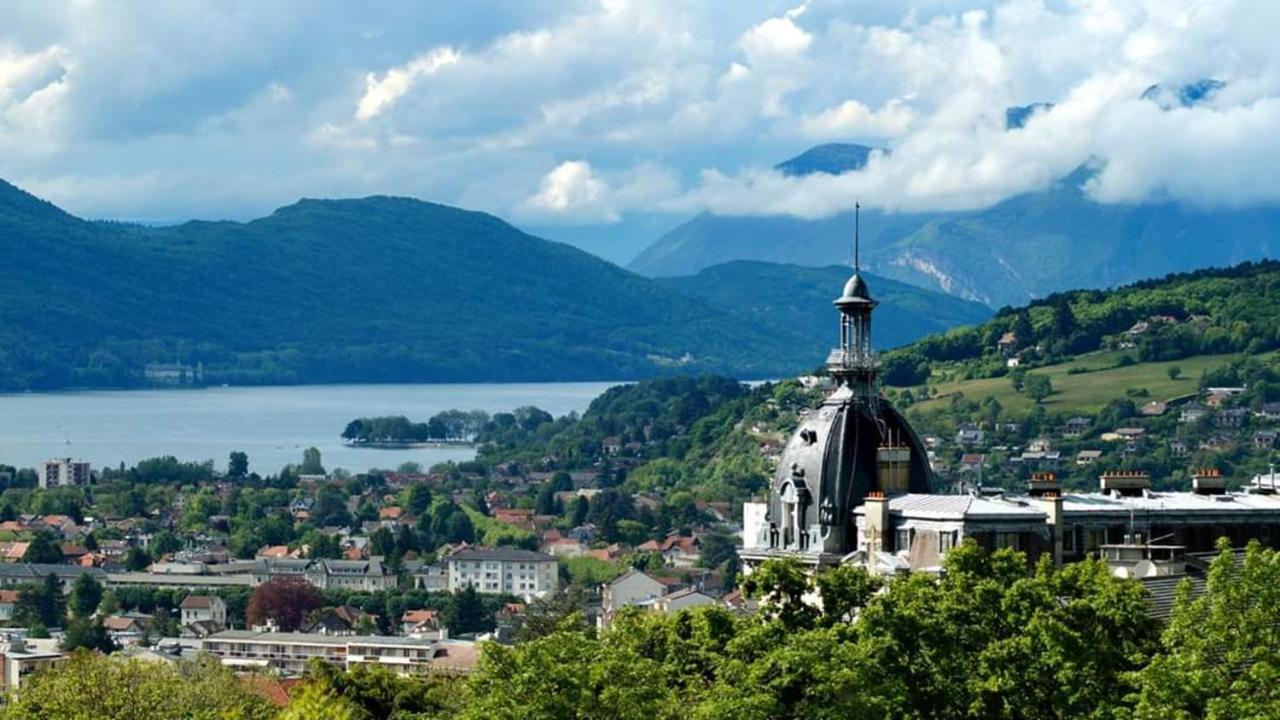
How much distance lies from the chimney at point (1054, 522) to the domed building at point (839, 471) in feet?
13.3

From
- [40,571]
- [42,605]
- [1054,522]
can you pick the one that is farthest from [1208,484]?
[40,571]

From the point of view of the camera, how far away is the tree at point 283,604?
16600 centimetres

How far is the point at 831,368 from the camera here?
227ft

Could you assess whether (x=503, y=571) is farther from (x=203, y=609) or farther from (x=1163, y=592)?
(x=1163, y=592)

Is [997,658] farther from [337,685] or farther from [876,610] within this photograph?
[337,685]

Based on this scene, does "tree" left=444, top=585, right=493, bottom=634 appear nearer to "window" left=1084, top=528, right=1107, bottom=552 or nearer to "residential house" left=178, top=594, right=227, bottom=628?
"residential house" left=178, top=594, right=227, bottom=628

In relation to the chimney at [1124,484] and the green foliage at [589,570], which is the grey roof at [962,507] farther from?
the green foliage at [589,570]

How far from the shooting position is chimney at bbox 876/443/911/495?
6638cm

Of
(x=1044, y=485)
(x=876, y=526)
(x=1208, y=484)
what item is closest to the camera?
(x=876, y=526)

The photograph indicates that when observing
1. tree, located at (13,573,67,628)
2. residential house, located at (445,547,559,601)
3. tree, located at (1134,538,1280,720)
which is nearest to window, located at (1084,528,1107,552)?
tree, located at (1134,538,1280,720)

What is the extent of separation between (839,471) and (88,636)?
294 ft

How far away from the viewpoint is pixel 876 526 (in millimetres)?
63188

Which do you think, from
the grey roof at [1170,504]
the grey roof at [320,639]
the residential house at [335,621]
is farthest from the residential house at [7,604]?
the grey roof at [1170,504]

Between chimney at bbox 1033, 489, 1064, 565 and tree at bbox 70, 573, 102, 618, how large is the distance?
388 ft
